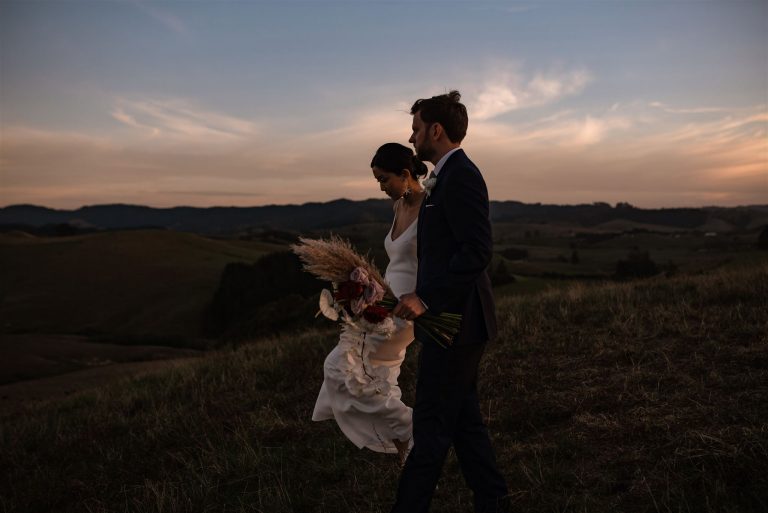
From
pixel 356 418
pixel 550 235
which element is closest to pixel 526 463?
pixel 356 418

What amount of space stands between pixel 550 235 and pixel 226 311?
59.7m

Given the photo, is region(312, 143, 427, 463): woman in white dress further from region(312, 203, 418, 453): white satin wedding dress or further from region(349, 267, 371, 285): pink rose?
region(349, 267, 371, 285): pink rose

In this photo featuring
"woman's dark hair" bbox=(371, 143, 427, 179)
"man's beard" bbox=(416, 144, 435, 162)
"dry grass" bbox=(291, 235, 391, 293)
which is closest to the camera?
"man's beard" bbox=(416, 144, 435, 162)

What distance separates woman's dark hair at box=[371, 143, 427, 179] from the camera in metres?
4.65

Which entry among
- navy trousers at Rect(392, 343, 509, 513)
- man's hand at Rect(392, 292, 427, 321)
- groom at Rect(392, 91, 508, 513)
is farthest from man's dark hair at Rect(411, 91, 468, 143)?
navy trousers at Rect(392, 343, 509, 513)

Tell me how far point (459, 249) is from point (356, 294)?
719 mm

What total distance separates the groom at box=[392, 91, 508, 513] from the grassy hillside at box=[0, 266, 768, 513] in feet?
3.67

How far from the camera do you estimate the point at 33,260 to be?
6612 cm

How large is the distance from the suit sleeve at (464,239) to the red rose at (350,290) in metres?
0.47

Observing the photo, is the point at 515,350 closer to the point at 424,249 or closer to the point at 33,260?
the point at 424,249

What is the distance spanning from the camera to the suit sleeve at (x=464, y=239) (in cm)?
329

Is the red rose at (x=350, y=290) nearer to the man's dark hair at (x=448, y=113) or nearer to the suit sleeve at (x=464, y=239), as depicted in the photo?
the suit sleeve at (x=464, y=239)

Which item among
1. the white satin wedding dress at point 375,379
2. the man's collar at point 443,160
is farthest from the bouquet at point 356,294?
the man's collar at point 443,160

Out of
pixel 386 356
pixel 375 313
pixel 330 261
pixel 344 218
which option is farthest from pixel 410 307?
pixel 344 218
